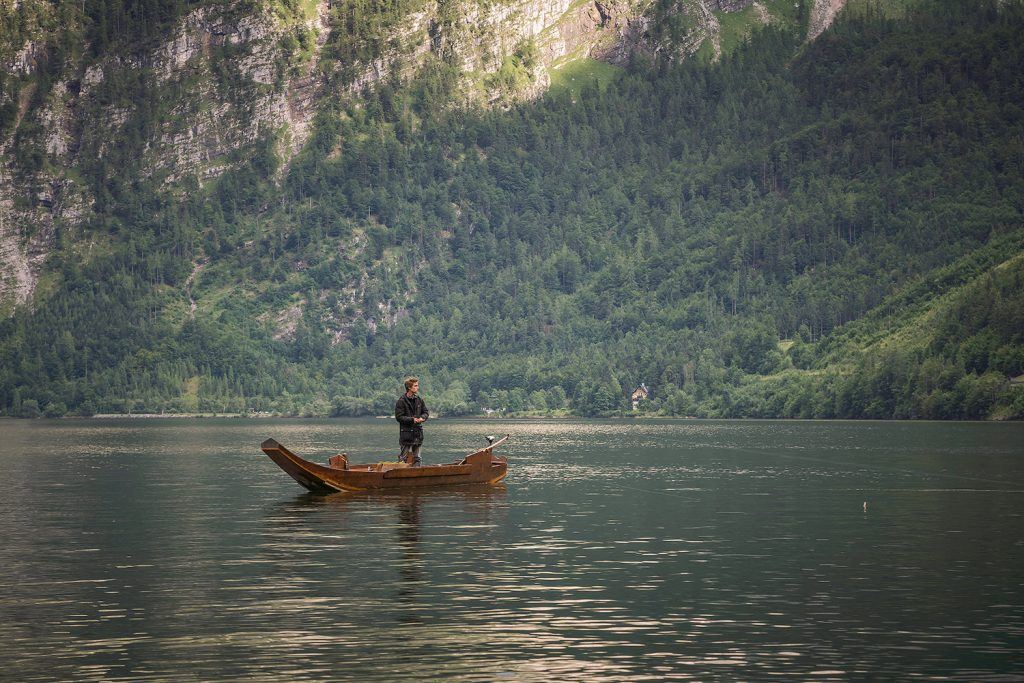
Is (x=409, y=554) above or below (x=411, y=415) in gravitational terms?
below

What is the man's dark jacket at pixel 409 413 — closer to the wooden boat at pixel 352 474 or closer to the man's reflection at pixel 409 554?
the wooden boat at pixel 352 474

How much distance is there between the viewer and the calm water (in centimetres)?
4356

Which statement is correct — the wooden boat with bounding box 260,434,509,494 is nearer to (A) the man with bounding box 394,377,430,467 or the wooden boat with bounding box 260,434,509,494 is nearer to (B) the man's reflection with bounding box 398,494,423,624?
(A) the man with bounding box 394,377,430,467

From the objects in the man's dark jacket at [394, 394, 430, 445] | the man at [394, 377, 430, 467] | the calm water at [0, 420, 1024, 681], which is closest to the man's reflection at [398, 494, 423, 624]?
the calm water at [0, 420, 1024, 681]

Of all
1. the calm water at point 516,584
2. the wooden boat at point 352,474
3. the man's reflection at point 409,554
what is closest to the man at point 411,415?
the wooden boat at point 352,474

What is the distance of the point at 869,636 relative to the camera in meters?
47.0

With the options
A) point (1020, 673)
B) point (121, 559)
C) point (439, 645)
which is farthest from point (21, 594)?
point (1020, 673)

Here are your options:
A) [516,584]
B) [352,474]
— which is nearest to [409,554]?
[516,584]

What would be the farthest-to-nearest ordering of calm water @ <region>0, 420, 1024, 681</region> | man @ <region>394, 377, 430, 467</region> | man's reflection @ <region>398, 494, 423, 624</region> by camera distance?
man @ <region>394, 377, 430, 467</region> < man's reflection @ <region>398, 494, 423, 624</region> < calm water @ <region>0, 420, 1024, 681</region>

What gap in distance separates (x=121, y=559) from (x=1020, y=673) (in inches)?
1558

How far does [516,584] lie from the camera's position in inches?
2299

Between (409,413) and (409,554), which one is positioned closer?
(409,554)

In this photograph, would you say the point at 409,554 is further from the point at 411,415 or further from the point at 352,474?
the point at 352,474

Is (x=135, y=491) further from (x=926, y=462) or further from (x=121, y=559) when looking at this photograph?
(x=926, y=462)
